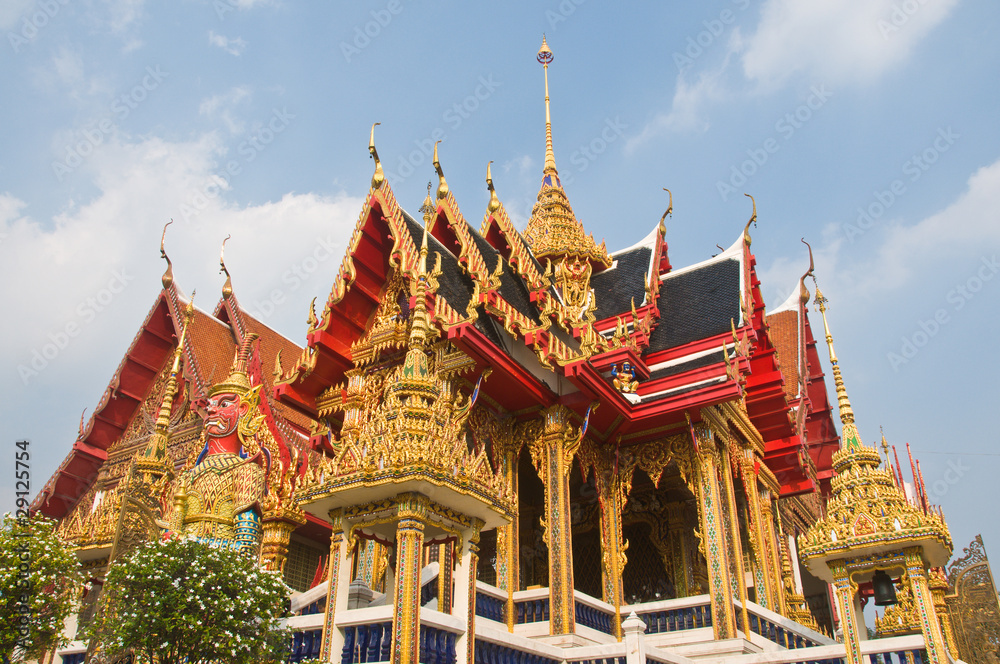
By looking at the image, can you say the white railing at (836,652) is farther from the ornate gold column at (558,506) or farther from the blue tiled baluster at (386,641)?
the blue tiled baluster at (386,641)

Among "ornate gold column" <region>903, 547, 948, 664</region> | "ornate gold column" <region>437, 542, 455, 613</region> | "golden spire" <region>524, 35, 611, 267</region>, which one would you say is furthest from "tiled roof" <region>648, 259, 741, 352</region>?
"ornate gold column" <region>437, 542, 455, 613</region>

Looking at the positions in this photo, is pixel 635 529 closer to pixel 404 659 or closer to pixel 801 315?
pixel 404 659

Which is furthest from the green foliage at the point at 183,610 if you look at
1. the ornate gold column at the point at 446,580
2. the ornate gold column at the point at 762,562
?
the ornate gold column at the point at 762,562

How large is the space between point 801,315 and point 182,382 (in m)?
15.0

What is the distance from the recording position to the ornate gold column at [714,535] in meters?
9.57

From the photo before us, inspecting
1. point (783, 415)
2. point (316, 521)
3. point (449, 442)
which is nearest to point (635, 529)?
point (783, 415)

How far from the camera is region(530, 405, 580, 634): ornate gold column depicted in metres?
8.91

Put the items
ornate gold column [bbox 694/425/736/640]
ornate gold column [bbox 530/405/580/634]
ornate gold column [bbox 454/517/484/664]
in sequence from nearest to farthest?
ornate gold column [bbox 454/517/484/664] < ornate gold column [bbox 530/405/580/634] < ornate gold column [bbox 694/425/736/640]

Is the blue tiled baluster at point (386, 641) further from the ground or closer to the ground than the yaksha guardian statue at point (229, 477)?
closer to the ground

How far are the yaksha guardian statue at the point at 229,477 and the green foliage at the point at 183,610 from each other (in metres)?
2.18

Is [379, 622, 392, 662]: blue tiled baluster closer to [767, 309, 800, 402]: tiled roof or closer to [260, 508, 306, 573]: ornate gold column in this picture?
[260, 508, 306, 573]: ornate gold column

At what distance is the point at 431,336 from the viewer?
29.6ft

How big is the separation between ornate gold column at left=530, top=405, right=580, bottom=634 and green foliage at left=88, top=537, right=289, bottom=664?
158 inches

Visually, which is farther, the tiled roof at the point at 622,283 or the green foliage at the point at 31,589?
the tiled roof at the point at 622,283
